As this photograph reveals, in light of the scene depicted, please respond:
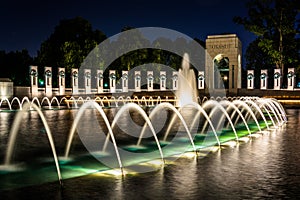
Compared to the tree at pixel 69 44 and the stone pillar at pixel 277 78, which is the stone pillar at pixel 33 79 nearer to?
the tree at pixel 69 44

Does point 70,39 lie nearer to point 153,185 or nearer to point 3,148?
point 3,148

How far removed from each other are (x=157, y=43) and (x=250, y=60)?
77.5ft

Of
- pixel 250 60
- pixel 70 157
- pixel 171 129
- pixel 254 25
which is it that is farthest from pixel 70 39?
pixel 70 157

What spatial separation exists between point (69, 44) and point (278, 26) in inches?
1258

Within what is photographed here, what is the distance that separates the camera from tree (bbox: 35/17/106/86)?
5888 centimetres

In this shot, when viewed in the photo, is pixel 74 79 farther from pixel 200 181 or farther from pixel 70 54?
pixel 200 181

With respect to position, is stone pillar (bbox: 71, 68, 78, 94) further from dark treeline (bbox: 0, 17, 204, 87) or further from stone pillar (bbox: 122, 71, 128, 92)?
dark treeline (bbox: 0, 17, 204, 87)

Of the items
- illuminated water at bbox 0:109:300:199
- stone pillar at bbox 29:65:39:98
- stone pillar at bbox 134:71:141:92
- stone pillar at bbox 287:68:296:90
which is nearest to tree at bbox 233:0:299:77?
stone pillar at bbox 287:68:296:90

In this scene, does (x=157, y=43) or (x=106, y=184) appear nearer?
(x=106, y=184)

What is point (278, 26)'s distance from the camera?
51906 millimetres

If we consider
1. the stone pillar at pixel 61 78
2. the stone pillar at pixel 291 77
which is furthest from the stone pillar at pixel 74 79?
the stone pillar at pixel 291 77

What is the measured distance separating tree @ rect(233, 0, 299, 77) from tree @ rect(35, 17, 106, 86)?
81.1 ft

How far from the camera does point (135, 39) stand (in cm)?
6222

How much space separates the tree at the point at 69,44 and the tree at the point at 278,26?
24733mm
